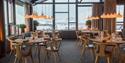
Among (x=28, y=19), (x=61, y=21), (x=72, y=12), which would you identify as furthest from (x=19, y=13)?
(x=72, y=12)

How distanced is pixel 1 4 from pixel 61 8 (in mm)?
9624

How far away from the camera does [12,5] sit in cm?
1223

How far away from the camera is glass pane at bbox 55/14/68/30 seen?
18.9 metres

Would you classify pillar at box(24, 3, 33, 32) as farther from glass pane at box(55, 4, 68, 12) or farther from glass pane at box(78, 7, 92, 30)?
glass pane at box(78, 7, 92, 30)

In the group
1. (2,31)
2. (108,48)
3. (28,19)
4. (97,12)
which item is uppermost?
(97,12)

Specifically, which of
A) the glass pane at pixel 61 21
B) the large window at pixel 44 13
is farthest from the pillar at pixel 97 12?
the large window at pixel 44 13

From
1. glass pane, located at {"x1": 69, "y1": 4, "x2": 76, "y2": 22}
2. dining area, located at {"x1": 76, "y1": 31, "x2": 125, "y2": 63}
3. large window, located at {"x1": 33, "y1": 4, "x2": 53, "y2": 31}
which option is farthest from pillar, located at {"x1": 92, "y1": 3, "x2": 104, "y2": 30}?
dining area, located at {"x1": 76, "y1": 31, "x2": 125, "y2": 63}

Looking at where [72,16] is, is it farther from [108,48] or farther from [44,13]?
[108,48]

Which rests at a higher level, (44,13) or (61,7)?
(61,7)

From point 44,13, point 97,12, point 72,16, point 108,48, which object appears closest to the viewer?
point 108,48

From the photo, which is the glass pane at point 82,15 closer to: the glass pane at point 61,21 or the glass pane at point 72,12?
the glass pane at point 72,12

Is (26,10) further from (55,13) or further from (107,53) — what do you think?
(107,53)

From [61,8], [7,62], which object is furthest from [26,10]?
[7,62]

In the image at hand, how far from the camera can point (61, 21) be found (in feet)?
62.8
